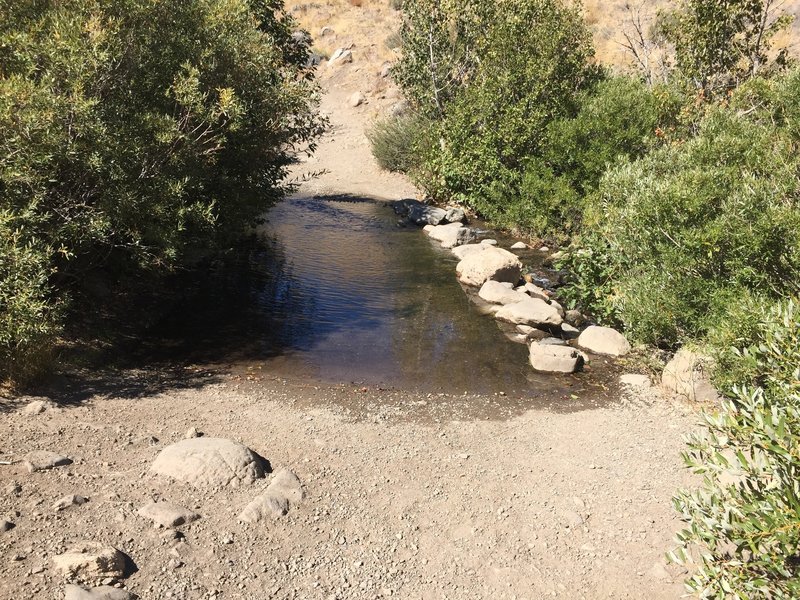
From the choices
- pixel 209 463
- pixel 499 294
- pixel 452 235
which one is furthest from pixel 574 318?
pixel 209 463

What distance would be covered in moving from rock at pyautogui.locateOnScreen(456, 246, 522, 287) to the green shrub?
16.1m

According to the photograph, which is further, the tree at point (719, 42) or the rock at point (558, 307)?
the tree at point (719, 42)

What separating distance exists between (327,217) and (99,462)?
920 inches

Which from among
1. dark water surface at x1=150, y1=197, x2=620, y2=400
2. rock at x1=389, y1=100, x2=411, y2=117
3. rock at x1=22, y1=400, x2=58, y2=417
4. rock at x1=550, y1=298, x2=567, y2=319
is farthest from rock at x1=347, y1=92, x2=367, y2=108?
rock at x1=22, y1=400, x2=58, y2=417

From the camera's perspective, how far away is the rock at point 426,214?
31.9 meters

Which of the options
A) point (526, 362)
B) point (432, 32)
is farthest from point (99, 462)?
point (432, 32)

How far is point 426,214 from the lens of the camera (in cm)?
3228

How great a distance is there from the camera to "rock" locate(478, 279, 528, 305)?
2056 cm

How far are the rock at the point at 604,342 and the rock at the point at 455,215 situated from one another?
51.1 ft

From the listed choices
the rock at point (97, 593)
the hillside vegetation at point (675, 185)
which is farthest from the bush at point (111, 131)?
the hillside vegetation at point (675, 185)

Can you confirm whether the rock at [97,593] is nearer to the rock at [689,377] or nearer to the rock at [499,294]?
the rock at [689,377]

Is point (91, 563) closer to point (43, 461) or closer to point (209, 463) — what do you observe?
point (209, 463)

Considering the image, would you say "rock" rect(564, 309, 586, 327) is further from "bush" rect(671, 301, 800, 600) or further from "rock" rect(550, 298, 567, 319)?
"bush" rect(671, 301, 800, 600)

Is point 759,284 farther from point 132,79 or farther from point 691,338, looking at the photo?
point 132,79
